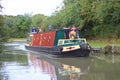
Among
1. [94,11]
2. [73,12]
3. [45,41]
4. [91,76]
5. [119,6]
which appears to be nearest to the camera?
[91,76]

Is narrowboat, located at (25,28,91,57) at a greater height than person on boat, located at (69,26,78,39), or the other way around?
person on boat, located at (69,26,78,39)

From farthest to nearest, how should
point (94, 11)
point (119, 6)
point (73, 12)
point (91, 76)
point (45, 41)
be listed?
1. point (73, 12)
2. point (94, 11)
3. point (119, 6)
4. point (45, 41)
5. point (91, 76)

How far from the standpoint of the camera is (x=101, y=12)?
Result: 33.4 m

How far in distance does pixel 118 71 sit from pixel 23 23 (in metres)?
67.2

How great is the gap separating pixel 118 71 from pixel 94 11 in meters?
19.1

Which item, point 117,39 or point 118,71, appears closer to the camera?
point 118,71

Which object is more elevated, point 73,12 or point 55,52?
point 73,12

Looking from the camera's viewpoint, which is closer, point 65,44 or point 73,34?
point 65,44

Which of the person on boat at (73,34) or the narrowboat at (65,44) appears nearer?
the narrowboat at (65,44)

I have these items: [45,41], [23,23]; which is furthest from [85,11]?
[23,23]

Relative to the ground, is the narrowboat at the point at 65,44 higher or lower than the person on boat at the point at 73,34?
lower

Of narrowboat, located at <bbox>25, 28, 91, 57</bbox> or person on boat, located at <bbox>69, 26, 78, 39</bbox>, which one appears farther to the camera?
person on boat, located at <bbox>69, 26, 78, 39</bbox>

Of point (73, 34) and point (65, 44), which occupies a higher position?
point (73, 34)

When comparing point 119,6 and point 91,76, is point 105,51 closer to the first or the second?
point 119,6
